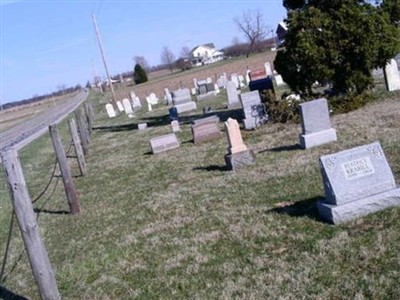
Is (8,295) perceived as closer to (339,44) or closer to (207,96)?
(339,44)

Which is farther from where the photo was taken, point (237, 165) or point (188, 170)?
point (188, 170)

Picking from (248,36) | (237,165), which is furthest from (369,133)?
(248,36)

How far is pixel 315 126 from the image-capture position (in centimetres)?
1195

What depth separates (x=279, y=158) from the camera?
37.1ft

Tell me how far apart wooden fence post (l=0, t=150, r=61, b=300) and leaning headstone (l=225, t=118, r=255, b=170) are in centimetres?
614

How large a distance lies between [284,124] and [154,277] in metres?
10.3

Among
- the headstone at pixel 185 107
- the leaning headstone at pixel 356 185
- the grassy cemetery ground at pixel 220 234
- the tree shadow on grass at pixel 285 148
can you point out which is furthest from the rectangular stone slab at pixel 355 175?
the headstone at pixel 185 107

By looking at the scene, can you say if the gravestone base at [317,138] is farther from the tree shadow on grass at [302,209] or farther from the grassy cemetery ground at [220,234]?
the tree shadow on grass at [302,209]

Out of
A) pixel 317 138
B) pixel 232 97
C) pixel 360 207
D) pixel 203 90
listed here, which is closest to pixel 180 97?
pixel 232 97

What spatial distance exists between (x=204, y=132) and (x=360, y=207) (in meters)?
9.58

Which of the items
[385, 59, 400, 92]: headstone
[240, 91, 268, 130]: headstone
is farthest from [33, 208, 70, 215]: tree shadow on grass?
[385, 59, 400, 92]: headstone

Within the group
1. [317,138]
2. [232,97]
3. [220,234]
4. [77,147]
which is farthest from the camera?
[232,97]

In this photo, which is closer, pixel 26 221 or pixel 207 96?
pixel 26 221

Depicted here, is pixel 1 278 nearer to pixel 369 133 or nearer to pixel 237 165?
pixel 237 165
